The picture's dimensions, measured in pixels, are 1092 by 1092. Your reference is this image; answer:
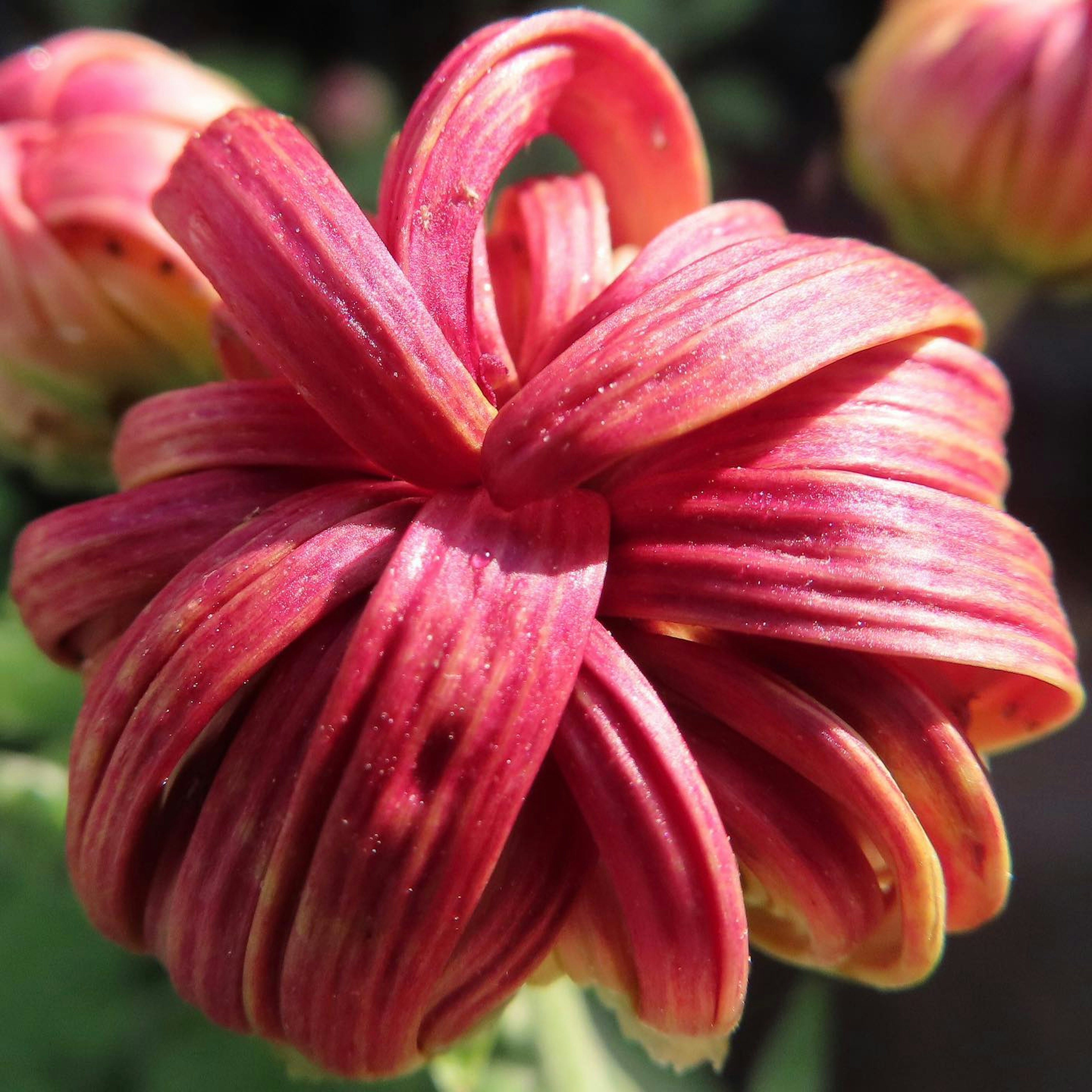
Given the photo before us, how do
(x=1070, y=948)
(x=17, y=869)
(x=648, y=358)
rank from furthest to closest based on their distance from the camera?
(x=1070, y=948), (x=17, y=869), (x=648, y=358)

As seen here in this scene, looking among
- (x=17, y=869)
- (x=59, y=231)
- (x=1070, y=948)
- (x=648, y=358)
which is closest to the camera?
(x=648, y=358)

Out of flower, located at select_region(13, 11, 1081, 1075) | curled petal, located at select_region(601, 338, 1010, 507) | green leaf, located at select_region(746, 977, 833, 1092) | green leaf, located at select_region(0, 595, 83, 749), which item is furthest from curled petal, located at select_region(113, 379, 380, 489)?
green leaf, located at select_region(746, 977, 833, 1092)

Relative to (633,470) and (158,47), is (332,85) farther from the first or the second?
(633,470)

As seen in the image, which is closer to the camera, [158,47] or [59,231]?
[59,231]

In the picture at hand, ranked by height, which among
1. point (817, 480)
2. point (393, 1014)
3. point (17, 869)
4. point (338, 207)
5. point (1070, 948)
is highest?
point (338, 207)

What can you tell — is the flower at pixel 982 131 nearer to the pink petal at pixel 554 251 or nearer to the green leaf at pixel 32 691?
the pink petal at pixel 554 251

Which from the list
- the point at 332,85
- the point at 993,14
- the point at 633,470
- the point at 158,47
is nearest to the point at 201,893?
the point at 633,470

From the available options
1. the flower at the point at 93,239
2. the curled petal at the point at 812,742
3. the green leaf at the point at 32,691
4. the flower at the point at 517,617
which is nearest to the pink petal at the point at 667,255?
the flower at the point at 517,617
